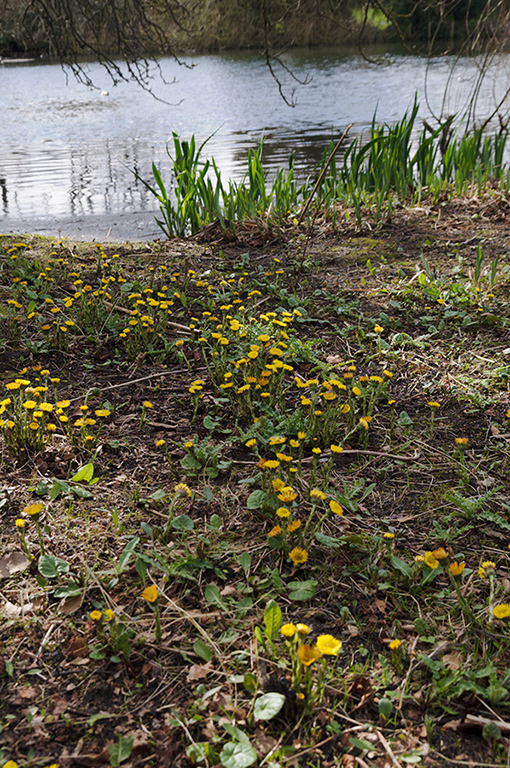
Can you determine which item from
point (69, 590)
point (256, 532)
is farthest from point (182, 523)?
point (69, 590)

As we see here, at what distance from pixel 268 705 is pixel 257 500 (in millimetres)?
644

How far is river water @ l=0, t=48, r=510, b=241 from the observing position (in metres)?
6.40

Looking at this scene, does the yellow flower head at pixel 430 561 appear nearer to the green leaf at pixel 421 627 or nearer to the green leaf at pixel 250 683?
the green leaf at pixel 421 627

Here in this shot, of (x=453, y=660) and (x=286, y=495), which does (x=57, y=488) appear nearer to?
(x=286, y=495)

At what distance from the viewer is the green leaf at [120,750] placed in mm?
1084

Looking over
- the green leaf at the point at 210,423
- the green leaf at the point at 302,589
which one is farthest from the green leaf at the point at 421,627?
the green leaf at the point at 210,423

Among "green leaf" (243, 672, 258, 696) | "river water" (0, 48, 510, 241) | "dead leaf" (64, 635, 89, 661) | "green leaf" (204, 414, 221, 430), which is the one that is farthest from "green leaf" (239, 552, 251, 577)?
"river water" (0, 48, 510, 241)

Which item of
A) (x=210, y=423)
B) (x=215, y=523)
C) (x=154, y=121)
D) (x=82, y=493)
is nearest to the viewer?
(x=215, y=523)

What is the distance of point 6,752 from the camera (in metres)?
1.12

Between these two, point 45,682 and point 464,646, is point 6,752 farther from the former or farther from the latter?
point 464,646

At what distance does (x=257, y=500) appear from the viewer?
1.73 meters

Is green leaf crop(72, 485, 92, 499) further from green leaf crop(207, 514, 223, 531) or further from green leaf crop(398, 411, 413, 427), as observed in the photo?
green leaf crop(398, 411, 413, 427)

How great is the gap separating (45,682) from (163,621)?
295 mm

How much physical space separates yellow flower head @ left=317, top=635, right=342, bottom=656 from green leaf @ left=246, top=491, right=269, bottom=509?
56cm
